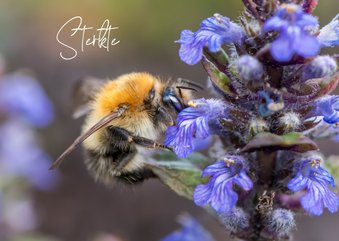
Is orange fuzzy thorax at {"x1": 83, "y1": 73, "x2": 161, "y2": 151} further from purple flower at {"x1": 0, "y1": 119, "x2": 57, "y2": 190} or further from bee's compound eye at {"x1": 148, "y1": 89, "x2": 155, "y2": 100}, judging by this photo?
purple flower at {"x1": 0, "y1": 119, "x2": 57, "y2": 190}

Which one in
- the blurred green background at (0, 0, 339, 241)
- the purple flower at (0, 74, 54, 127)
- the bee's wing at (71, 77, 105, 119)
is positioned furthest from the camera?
the blurred green background at (0, 0, 339, 241)

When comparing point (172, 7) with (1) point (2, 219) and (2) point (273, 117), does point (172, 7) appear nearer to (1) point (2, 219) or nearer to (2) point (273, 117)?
(1) point (2, 219)

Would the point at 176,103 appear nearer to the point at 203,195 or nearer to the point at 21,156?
the point at 203,195

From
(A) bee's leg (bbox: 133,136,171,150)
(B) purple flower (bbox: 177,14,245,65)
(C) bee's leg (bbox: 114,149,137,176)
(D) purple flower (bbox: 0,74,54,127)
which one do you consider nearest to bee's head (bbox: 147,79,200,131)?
(A) bee's leg (bbox: 133,136,171,150)

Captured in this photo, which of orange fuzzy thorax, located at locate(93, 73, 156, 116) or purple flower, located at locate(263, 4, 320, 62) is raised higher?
purple flower, located at locate(263, 4, 320, 62)

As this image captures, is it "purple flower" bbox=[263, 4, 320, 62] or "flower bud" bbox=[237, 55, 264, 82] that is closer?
"purple flower" bbox=[263, 4, 320, 62]

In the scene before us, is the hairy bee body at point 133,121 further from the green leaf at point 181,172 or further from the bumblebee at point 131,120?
the green leaf at point 181,172

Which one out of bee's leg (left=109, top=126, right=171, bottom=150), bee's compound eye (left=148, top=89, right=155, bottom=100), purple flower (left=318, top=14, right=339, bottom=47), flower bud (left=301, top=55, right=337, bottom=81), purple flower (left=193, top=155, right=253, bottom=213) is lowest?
purple flower (left=193, top=155, right=253, bottom=213)

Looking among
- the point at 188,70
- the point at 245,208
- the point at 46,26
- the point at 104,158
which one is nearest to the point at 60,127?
the point at 188,70
